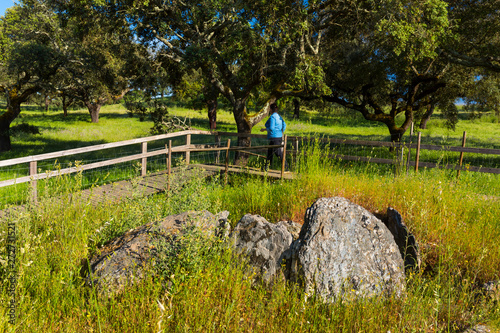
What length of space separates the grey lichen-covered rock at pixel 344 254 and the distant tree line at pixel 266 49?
6.72 metres

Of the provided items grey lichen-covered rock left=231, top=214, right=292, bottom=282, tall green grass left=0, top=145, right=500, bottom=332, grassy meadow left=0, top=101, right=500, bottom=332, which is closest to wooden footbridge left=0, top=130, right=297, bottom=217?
grassy meadow left=0, top=101, right=500, bottom=332

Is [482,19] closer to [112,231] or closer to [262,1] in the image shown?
[262,1]

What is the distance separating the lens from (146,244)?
13.0ft

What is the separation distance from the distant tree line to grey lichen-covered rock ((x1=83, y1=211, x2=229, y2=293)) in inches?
289

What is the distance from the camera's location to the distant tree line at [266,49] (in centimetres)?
1063

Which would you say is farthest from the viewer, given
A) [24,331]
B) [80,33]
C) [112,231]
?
[80,33]

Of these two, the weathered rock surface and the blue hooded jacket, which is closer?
the weathered rock surface

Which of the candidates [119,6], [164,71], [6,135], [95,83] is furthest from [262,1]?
[6,135]

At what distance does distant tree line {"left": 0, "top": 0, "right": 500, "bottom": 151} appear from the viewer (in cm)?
1063

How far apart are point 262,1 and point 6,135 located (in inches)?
639

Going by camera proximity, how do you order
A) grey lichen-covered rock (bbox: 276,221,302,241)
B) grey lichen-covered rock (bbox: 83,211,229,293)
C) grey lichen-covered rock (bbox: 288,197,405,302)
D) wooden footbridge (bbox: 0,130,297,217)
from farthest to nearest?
wooden footbridge (bbox: 0,130,297,217), grey lichen-covered rock (bbox: 276,221,302,241), grey lichen-covered rock (bbox: 288,197,405,302), grey lichen-covered rock (bbox: 83,211,229,293)

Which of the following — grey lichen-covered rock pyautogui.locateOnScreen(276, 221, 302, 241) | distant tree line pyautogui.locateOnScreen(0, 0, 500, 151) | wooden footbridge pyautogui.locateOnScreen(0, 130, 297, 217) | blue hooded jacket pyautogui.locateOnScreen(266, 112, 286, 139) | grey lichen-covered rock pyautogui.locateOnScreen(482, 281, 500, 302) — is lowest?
grey lichen-covered rock pyautogui.locateOnScreen(482, 281, 500, 302)

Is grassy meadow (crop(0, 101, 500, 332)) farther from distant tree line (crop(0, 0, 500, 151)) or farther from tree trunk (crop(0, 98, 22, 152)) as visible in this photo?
tree trunk (crop(0, 98, 22, 152))

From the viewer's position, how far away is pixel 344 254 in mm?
4145
